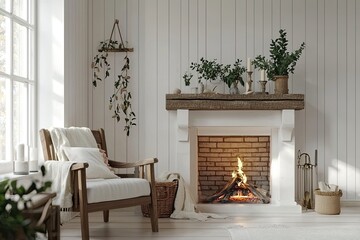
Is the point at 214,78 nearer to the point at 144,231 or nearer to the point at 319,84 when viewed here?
the point at 319,84

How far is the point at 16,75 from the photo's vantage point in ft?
14.1

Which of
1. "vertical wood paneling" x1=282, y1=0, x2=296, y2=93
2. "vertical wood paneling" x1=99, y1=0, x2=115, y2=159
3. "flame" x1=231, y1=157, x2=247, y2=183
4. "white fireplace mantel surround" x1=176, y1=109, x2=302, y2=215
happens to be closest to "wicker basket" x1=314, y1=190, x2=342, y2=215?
"white fireplace mantel surround" x1=176, y1=109, x2=302, y2=215

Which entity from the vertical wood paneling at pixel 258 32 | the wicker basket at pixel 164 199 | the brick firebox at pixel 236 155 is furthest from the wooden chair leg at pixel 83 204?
the vertical wood paneling at pixel 258 32

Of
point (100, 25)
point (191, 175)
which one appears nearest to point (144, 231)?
point (191, 175)

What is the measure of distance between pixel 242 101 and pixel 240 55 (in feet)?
2.26

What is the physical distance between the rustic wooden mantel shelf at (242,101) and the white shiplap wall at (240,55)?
499 mm

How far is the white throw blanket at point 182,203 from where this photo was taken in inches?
191

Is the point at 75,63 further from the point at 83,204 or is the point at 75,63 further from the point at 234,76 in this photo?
the point at 83,204

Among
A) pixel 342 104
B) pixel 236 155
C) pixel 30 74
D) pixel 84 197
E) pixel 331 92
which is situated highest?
pixel 30 74

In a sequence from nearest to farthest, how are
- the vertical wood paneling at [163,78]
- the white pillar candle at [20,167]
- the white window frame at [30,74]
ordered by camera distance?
the white pillar candle at [20,167], the white window frame at [30,74], the vertical wood paneling at [163,78]

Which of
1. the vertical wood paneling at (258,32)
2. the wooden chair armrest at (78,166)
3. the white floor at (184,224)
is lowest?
the white floor at (184,224)

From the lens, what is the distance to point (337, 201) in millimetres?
5055

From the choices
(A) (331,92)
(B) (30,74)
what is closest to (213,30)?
(A) (331,92)

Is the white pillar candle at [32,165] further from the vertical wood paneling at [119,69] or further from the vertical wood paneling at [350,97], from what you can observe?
the vertical wood paneling at [350,97]
